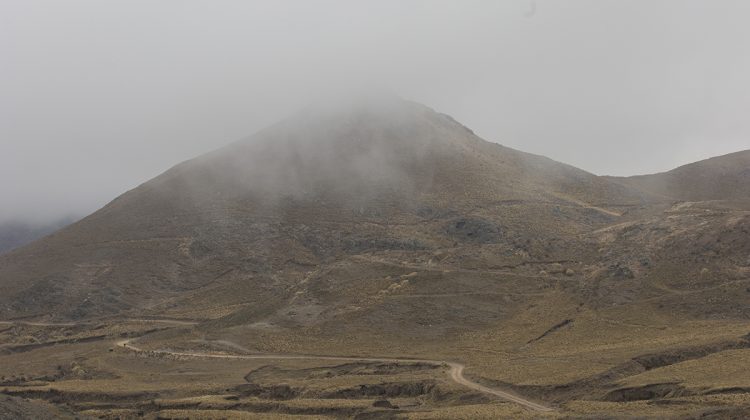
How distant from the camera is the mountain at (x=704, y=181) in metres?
130

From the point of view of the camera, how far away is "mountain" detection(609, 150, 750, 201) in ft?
427

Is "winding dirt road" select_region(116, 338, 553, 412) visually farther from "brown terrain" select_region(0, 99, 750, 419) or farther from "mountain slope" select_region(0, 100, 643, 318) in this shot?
"mountain slope" select_region(0, 100, 643, 318)

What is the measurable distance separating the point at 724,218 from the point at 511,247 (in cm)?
2544

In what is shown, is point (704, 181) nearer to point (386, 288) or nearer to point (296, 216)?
point (296, 216)

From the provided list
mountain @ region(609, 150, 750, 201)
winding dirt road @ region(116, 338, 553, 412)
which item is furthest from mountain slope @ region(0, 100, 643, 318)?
mountain @ region(609, 150, 750, 201)

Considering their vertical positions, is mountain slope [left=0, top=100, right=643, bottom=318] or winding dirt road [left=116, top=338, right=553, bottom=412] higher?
mountain slope [left=0, top=100, right=643, bottom=318]

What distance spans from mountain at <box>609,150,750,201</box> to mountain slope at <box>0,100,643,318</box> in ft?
51.5

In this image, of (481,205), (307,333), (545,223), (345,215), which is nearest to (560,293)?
(307,333)

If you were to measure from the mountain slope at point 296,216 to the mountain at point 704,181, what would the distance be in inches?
618

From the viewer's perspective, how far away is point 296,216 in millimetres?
120625

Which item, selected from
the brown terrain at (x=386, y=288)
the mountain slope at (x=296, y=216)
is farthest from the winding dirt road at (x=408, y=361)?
the mountain slope at (x=296, y=216)

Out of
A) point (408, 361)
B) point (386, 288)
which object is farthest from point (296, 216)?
point (408, 361)

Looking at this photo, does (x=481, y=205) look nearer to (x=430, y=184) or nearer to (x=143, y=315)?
(x=430, y=184)

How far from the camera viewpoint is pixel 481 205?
367 feet
